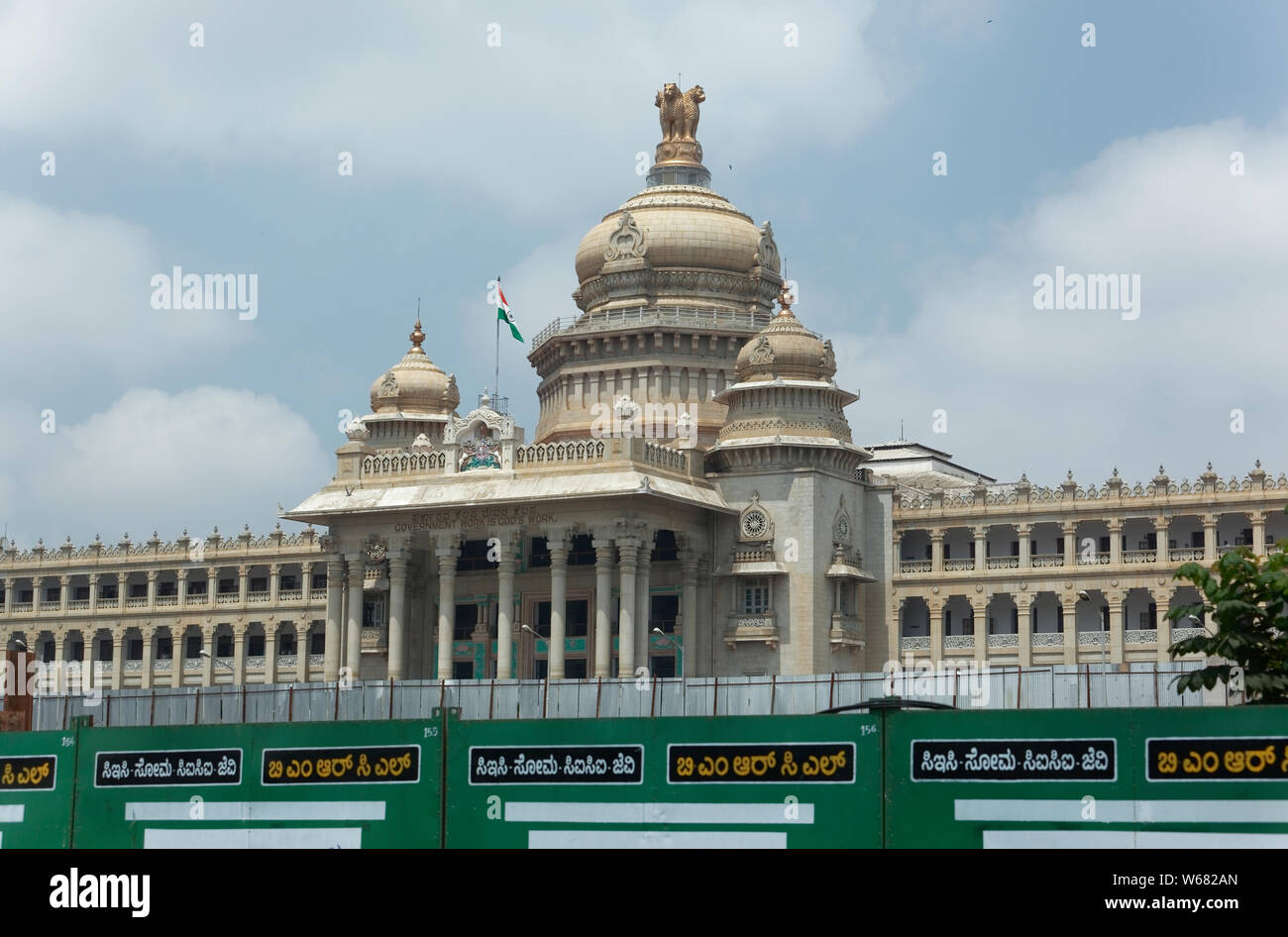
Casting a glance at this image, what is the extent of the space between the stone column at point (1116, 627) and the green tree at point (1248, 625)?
4110 cm

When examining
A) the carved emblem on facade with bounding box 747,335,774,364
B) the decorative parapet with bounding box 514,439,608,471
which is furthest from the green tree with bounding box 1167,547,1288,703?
the carved emblem on facade with bounding box 747,335,774,364

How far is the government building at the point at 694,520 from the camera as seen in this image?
7281 cm

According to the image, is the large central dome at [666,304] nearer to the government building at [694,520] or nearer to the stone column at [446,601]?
the government building at [694,520]

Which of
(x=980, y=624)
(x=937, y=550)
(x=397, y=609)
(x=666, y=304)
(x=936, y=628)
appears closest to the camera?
(x=397, y=609)

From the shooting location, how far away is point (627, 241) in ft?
280

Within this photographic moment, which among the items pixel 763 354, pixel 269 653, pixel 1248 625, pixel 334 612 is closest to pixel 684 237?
pixel 763 354

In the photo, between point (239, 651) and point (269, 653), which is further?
point (239, 651)

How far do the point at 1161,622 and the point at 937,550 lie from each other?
10.0 m

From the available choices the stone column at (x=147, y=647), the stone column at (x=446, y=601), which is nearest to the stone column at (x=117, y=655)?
the stone column at (x=147, y=647)

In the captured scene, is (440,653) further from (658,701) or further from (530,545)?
(658,701)

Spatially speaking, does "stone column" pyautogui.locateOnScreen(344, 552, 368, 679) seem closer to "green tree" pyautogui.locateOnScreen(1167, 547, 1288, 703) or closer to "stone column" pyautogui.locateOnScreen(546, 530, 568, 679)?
"stone column" pyautogui.locateOnScreen(546, 530, 568, 679)

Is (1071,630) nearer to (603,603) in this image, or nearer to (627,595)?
(627,595)
